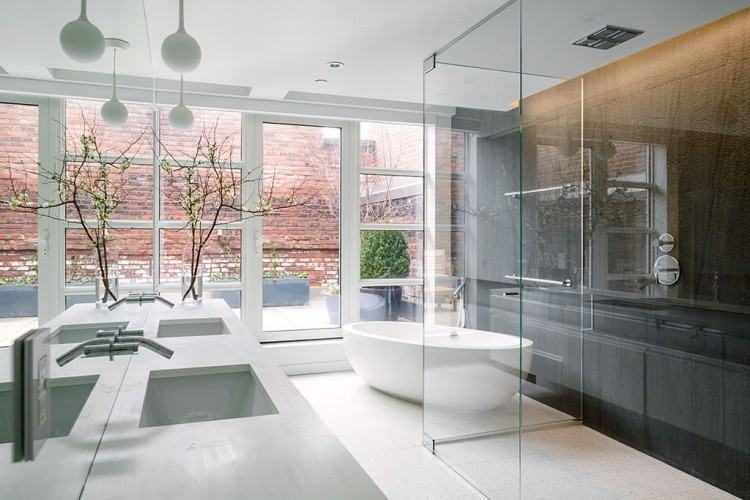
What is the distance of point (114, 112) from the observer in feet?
4.35

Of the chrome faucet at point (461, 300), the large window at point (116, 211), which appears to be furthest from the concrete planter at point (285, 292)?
the large window at point (116, 211)

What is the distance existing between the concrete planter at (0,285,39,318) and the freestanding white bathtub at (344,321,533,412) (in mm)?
2196

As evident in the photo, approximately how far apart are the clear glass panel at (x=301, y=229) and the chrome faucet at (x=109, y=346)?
3685 millimetres

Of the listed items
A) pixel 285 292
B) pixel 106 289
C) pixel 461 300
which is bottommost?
pixel 285 292

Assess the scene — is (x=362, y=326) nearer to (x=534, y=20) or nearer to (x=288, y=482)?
(x=534, y=20)

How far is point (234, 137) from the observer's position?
5020 mm

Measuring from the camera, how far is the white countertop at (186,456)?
83 centimetres

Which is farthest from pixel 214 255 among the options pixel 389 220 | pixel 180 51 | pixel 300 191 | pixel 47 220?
pixel 47 220

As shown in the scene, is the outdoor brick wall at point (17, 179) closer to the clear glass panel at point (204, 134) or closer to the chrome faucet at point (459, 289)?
the chrome faucet at point (459, 289)

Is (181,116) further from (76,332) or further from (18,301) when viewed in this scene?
(18,301)

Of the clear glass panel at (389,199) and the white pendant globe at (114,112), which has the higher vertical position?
the clear glass panel at (389,199)

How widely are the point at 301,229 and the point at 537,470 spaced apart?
10.9 feet

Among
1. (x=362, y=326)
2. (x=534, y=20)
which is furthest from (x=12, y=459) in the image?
(x=362, y=326)

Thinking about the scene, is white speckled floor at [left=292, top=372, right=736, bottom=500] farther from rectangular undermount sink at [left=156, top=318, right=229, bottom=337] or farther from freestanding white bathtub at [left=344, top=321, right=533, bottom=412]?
rectangular undermount sink at [left=156, top=318, right=229, bottom=337]
